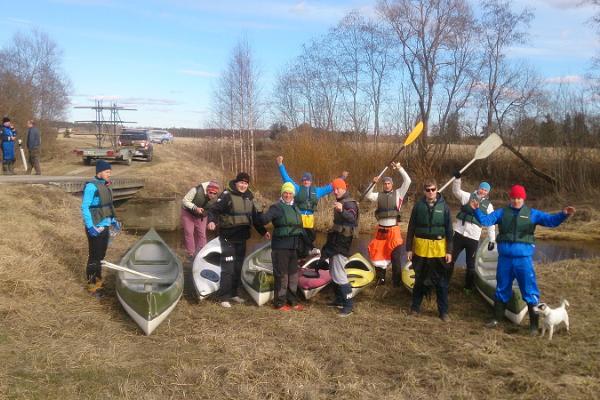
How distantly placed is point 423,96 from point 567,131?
5474 mm

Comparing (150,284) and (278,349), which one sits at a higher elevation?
(150,284)

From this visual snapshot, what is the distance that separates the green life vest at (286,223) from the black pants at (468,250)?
6.54ft

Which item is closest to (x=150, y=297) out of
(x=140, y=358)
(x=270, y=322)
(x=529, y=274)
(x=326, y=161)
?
(x=140, y=358)

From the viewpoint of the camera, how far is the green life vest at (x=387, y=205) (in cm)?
669

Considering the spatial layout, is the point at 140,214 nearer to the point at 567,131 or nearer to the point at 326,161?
the point at 326,161

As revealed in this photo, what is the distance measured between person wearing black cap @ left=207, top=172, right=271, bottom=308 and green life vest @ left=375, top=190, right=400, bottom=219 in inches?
64.6

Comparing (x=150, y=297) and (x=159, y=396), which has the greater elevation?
(x=150, y=297)

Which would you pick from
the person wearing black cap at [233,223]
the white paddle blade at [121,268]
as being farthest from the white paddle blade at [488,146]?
the white paddle blade at [121,268]

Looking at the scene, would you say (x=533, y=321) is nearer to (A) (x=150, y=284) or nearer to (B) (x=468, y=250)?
(B) (x=468, y=250)

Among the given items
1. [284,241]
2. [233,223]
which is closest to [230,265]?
[233,223]

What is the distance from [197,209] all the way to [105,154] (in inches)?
547

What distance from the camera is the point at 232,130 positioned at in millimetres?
20531

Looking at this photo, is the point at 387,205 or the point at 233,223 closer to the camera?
the point at 233,223

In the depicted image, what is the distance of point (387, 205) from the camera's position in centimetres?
669
